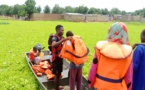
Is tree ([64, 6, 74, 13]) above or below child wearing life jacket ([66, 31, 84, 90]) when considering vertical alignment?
above

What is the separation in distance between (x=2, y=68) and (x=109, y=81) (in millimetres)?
5913

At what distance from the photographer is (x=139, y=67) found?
3322mm

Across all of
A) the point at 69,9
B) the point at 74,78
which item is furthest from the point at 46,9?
the point at 74,78

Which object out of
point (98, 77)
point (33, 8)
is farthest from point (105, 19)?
point (98, 77)

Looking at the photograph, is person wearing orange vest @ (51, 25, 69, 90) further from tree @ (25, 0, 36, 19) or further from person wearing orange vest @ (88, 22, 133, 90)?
tree @ (25, 0, 36, 19)

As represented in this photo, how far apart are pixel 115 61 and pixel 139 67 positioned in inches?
20.2

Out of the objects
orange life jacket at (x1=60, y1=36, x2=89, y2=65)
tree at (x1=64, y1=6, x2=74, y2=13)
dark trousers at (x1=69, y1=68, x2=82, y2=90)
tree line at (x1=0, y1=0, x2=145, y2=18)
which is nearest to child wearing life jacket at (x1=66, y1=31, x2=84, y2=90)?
dark trousers at (x1=69, y1=68, x2=82, y2=90)

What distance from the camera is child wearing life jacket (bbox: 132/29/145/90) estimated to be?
3.25m

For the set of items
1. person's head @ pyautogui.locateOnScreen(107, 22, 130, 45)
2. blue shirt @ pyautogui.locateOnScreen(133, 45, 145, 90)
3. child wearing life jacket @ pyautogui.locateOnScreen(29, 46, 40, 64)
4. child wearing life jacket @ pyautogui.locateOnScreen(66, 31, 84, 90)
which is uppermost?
person's head @ pyautogui.locateOnScreen(107, 22, 130, 45)

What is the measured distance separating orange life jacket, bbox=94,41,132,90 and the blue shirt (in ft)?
0.68

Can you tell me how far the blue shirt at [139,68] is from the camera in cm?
325

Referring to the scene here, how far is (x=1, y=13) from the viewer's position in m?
87.2

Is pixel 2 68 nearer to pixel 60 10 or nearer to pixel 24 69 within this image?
pixel 24 69

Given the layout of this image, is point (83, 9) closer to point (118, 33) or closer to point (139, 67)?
point (139, 67)
